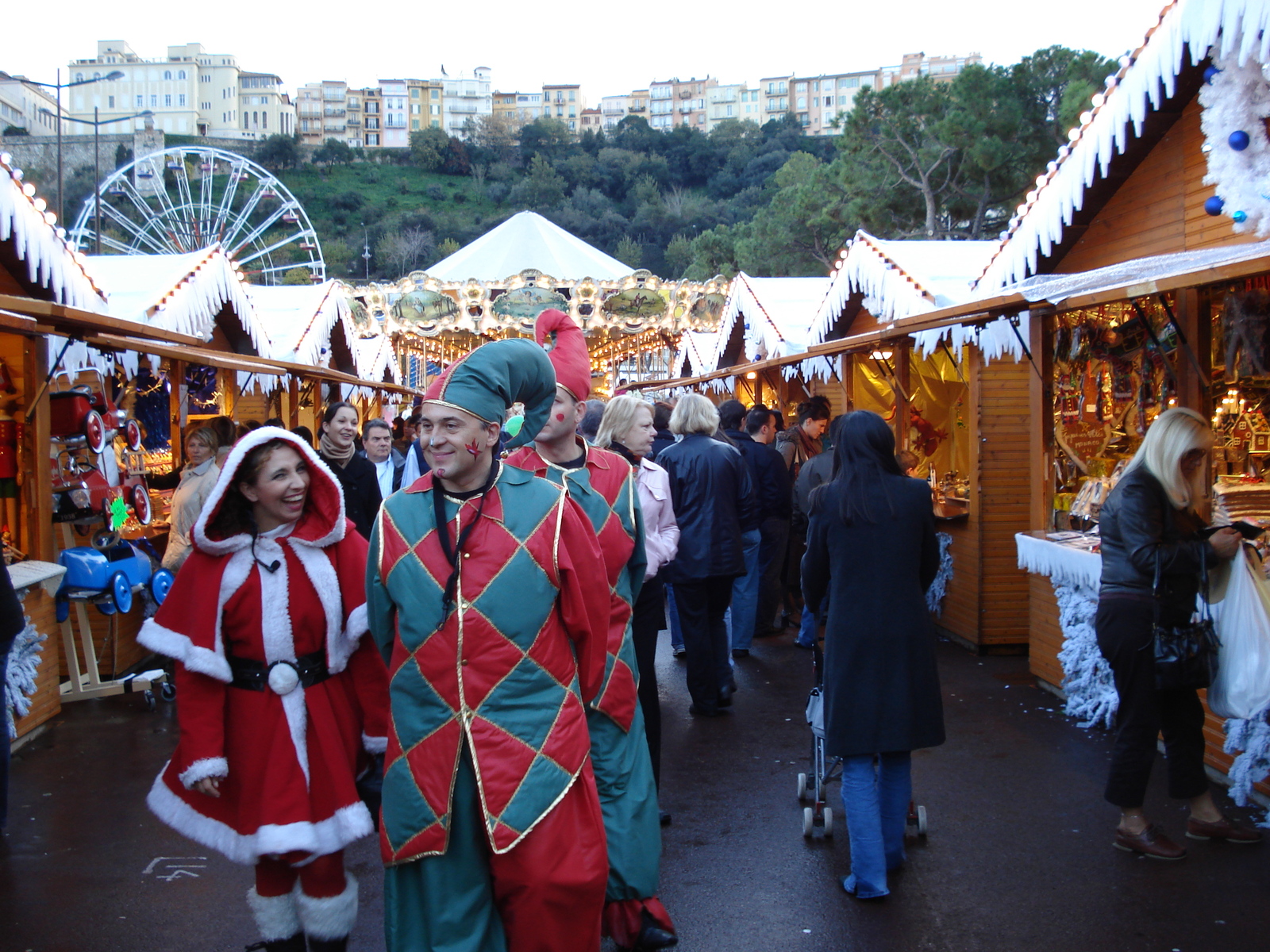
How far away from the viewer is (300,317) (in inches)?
503

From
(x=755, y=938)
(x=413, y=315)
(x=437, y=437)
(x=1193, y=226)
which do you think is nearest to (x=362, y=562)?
(x=437, y=437)

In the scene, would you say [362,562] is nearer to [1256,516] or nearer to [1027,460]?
[1256,516]

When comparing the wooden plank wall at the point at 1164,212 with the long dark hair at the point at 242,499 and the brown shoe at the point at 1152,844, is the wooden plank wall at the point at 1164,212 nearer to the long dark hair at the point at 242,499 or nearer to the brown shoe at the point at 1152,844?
the brown shoe at the point at 1152,844

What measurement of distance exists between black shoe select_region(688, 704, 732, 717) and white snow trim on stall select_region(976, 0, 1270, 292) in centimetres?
339

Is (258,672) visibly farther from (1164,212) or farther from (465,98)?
(465,98)

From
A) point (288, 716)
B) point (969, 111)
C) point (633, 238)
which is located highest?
point (633, 238)

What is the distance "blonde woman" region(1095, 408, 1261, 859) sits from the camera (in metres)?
3.90

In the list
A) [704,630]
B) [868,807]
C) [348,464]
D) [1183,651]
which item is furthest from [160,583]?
[1183,651]

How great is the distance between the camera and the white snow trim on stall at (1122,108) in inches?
183

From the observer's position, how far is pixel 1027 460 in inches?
312

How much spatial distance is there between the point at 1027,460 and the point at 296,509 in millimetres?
6224

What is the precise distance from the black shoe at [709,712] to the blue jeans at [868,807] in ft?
7.86

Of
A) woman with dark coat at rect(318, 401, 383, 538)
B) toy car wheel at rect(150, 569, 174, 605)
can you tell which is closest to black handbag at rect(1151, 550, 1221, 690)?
woman with dark coat at rect(318, 401, 383, 538)

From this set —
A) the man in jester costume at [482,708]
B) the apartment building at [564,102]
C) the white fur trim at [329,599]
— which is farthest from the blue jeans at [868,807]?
the apartment building at [564,102]
